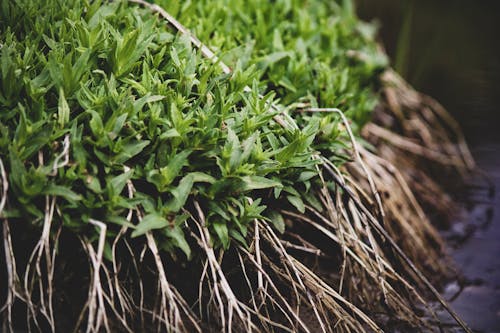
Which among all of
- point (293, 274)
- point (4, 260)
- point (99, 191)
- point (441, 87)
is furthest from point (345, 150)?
point (441, 87)

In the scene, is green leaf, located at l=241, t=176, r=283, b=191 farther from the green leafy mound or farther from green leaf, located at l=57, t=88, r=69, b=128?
green leaf, located at l=57, t=88, r=69, b=128

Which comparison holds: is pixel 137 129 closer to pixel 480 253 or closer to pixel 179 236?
pixel 179 236

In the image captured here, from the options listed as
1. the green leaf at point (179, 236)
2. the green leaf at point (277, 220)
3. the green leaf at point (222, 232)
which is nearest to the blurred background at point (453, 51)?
the green leaf at point (277, 220)

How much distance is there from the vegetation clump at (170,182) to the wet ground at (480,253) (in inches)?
9.2

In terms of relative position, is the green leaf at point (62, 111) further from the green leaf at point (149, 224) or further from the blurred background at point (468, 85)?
the blurred background at point (468, 85)

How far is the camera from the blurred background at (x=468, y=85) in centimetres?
284

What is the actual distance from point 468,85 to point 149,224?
12.0 ft

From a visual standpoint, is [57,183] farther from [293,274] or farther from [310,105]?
[310,105]

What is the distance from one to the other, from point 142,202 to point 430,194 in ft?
6.80

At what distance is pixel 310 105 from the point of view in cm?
268

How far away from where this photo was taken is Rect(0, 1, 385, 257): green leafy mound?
193cm

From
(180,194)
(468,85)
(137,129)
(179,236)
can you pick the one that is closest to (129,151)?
(137,129)

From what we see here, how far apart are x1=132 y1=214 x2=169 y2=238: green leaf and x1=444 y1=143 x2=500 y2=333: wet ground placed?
4.62ft

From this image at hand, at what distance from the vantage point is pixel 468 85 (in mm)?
4758
